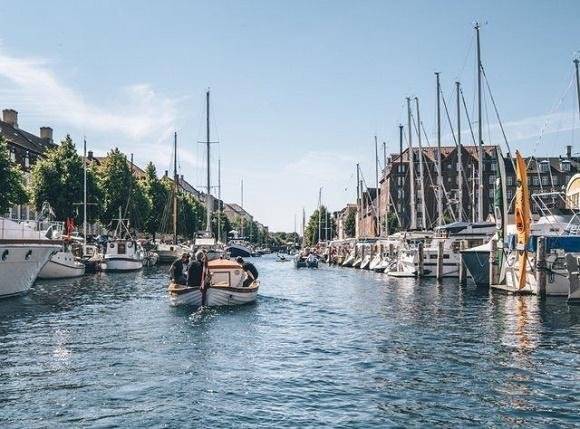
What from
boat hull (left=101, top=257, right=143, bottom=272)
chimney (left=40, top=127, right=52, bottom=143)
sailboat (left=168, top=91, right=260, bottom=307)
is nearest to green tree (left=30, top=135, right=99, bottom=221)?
boat hull (left=101, top=257, right=143, bottom=272)

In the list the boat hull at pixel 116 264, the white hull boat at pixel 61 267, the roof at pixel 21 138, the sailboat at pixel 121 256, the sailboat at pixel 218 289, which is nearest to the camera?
the sailboat at pixel 218 289

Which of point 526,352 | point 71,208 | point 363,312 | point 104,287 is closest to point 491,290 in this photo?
point 363,312

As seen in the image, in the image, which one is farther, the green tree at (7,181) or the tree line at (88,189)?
the tree line at (88,189)

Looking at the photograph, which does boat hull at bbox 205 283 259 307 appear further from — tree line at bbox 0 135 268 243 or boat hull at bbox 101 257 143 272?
boat hull at bbox 101 257 143 272

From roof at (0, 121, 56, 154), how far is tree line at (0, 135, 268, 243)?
11.0 metres

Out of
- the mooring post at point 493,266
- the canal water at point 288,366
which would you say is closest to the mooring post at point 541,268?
the canal water at point 288,366

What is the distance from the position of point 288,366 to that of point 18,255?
21.2 m

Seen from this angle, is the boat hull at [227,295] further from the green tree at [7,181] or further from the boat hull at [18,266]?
the green tree at [7,181]

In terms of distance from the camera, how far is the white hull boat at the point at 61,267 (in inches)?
1902

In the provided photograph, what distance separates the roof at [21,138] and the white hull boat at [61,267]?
101ft

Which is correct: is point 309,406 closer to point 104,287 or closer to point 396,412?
point 396,412

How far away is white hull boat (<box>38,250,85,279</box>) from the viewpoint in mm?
48312

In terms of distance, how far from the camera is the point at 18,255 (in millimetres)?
31438

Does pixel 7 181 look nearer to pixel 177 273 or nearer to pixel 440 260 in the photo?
pixel 177 273
